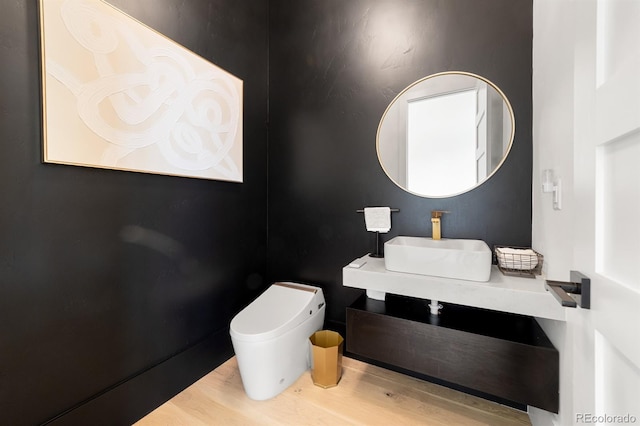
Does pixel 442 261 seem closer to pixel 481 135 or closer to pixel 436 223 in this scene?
pixel 436 223

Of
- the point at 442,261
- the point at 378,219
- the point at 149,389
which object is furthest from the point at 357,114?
the point at 149,389

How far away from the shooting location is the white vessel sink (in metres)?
1.20

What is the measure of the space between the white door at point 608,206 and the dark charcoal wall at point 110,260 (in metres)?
1.73

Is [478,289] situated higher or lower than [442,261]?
lower

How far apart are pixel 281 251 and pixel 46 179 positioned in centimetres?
145

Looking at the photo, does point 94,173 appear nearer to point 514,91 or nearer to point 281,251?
point 281,251

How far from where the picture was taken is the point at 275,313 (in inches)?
66.3

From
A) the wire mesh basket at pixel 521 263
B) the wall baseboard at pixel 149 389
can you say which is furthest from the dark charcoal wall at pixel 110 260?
the wire mesh basket at pixel 521 263

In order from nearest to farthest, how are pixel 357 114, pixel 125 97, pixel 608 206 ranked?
1. pixel 608 206
2. pixel 125 97
3. pixel 357 114

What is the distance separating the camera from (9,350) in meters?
1.00

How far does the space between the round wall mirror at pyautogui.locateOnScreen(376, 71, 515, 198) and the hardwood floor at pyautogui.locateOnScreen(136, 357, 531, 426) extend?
3.93ft

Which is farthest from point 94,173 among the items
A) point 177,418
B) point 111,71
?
point 177,418

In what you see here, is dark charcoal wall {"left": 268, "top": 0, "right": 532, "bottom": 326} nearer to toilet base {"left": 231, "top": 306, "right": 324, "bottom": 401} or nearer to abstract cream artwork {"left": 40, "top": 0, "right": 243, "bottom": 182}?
toilet base {"left": 231, "top": 306, "right": 324, "bottom": 401}

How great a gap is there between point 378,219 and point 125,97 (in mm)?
1509
